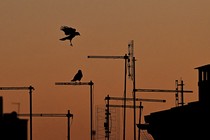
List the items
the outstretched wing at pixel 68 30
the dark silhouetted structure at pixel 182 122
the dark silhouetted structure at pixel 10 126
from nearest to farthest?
the outstretched wing at pixel 68 30, the dark silhouetted structure at pixel 10 126, the dark silhouetted structure at pixel 182 122

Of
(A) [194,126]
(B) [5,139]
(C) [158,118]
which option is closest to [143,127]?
(C) [158,118]

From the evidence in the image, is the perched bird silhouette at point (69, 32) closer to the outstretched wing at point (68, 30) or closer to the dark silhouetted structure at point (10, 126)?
the outstretched wing at point (68, 30)

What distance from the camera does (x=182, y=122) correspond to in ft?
220

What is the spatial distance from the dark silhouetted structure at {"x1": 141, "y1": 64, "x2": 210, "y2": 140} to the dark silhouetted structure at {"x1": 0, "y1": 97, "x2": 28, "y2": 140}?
407 inches

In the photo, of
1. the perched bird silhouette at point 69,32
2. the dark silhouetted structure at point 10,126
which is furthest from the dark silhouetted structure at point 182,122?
the perched bird silhouette at point 69,32

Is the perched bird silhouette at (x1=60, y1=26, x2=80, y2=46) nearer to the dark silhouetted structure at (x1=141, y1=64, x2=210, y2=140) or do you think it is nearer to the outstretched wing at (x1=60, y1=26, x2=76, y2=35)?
the outstretched wing at (x1=60, y1=26, x2=76, y2=35)

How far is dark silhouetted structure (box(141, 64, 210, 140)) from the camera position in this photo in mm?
64562

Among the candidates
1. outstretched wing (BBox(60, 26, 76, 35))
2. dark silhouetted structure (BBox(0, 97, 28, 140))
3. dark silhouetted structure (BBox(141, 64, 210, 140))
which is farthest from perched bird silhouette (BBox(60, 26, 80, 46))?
dark silhouetted structure (BBox(141, 64, 210, 140))

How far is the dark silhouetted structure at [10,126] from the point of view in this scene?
6230cm

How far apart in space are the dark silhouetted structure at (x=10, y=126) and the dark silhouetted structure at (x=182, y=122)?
407 inches

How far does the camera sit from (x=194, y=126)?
216 ft

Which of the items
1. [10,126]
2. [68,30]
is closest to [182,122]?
[10,126]

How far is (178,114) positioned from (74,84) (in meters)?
9.16

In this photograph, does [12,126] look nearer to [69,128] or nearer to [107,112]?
[69,128]
